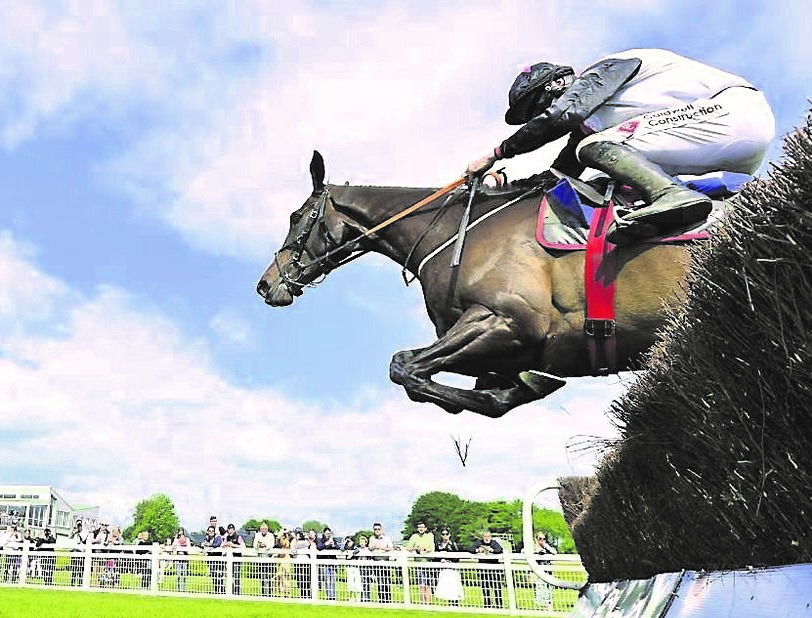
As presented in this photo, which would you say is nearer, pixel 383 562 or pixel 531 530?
pixel 531 530

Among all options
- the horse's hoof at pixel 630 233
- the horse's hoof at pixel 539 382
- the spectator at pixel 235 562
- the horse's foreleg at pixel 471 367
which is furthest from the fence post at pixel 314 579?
the horse's hoof at pixel 630 233

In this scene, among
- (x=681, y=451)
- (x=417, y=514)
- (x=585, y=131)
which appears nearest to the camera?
(x=681, y=451)

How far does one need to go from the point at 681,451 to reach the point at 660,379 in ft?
0.98

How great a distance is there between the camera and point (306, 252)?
608cm

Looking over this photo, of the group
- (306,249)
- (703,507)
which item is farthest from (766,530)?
(306,249)

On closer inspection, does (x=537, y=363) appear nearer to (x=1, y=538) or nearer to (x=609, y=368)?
(x=609, y=368)

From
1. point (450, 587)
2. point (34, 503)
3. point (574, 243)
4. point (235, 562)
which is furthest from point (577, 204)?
point (34, 503)

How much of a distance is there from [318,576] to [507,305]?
38.2 feet

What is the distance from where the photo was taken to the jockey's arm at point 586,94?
15.4 ft

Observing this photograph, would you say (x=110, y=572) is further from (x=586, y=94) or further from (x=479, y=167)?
(x=586, y=94)

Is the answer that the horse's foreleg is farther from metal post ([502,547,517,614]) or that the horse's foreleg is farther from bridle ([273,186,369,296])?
metal post ([502,547,517,614])

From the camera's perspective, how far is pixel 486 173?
533 centimetres

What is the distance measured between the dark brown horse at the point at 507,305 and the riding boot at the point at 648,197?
0.15 meters

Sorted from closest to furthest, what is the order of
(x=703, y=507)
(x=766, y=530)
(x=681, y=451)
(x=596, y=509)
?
(x=766, y=530)
(x=703, y=507)
(x=681, y=451)
(x=596, y=509)
